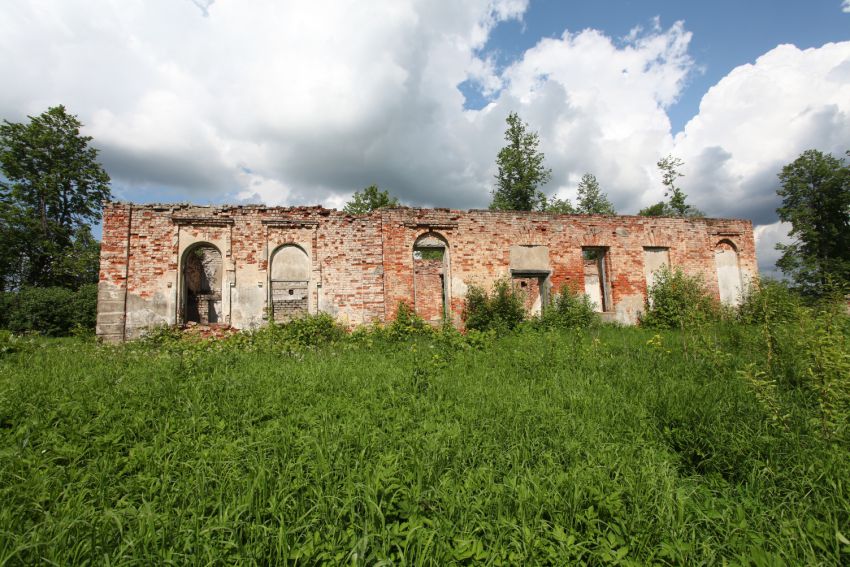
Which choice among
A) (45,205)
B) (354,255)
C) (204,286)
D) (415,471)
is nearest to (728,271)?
(354,255)

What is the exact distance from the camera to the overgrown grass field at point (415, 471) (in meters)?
1.84

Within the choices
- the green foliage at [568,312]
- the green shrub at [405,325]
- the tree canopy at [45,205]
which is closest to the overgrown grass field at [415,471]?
the green shrub at [405,325]

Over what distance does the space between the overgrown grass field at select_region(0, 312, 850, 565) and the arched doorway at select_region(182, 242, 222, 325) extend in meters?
12.8

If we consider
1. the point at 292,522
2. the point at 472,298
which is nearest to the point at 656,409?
the point at 292,522

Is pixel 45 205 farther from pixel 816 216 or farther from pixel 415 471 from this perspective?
pixel 816 216

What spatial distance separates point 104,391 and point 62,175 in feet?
79.6

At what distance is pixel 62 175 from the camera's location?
20.2 meters

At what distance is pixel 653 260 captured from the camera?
13.9 meters

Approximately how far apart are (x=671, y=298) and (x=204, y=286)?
20.2 metres

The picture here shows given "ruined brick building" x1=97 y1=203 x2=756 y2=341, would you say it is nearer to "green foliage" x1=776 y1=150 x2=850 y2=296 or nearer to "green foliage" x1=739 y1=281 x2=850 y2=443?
"green foliage" x1=739 y1=281 x2=850 y2=443

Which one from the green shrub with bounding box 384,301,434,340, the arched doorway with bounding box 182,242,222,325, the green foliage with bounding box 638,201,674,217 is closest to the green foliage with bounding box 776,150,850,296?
the green foliage with bounding box 638,201,674,217

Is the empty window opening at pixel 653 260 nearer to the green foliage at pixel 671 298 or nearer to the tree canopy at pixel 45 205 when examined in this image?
the green foliage at pixel 671 298

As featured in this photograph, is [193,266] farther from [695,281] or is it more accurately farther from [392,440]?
[695,281]

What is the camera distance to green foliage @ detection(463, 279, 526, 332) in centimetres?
1145
